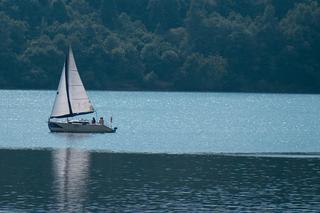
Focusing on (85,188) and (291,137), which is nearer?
(85,188)

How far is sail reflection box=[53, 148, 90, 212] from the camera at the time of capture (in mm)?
72688

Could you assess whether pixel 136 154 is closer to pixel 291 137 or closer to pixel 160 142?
pixel 160 142

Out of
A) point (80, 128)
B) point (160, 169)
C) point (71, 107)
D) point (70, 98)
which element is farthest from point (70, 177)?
point (70, 98)

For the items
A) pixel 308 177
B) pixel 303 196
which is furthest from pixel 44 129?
pixel 303 196

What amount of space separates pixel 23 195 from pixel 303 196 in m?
16.3

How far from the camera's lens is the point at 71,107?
13462 cm

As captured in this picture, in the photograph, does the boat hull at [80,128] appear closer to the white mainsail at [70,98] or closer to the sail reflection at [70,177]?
the white mainsail at [70,98]

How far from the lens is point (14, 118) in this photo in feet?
549

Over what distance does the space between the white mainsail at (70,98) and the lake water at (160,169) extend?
305 cm

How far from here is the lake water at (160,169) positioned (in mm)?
73500

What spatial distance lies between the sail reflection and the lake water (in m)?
0.06

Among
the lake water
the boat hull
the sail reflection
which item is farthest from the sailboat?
the sail reflection

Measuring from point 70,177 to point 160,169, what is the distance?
848cm

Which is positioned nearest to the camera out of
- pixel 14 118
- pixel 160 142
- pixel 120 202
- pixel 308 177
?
pixel 120 202
